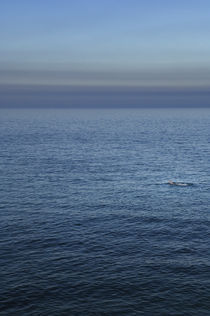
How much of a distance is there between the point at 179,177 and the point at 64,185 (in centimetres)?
3782

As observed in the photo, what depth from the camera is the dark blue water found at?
46.2m

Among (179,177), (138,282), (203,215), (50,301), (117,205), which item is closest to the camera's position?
(50,301)

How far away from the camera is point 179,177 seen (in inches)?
4363

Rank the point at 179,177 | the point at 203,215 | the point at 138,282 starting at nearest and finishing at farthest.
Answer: the point at 138,282 < the point at 203,215 < the point at 179,177

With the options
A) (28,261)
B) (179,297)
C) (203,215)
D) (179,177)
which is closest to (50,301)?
(28,261)

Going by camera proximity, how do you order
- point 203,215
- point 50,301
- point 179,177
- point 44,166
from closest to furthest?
point 50,301 < point 203,215 < point 179,177 < point 44,166

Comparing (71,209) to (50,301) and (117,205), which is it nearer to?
(117,205)

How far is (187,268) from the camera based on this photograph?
2116 inches

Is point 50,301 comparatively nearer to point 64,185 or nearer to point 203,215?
point 203,215

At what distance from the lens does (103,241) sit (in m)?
63.4

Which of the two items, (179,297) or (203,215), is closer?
(179,297)

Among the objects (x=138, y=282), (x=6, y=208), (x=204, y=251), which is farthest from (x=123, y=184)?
(x=138, y=282)

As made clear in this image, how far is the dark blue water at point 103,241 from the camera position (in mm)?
46219

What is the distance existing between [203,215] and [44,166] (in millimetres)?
65316
